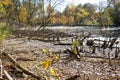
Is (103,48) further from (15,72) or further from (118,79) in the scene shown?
(15,72)

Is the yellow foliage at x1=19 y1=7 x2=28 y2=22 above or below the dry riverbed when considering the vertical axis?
above

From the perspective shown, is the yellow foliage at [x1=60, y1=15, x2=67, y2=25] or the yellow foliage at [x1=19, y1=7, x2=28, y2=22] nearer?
the yellow foliage at [x1=19, y1=7, x2=28, y2=22]

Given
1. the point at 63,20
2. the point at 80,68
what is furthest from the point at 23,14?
the point at 80,68

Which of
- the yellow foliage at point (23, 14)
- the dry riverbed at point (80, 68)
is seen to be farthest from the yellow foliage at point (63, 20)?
the dry riverbed at point (80, 68)

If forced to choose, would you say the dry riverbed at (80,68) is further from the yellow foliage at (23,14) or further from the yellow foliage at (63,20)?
the yellow foliage at (63,20)

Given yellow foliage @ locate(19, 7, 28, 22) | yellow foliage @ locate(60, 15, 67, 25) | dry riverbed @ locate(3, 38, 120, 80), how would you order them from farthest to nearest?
1. yellow foliage @ locate(60, 15, 67, 25)
2. yellow foliage @ locate(19, 7, 28, 22)
3. dry riverbed @ locate(3, 38, 120, 80)

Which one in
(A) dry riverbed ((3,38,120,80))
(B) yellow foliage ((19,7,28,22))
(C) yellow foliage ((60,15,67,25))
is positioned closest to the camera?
(A) dry riverbed ((3,38,120,80))

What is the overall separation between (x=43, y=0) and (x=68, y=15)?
45920 millimetres

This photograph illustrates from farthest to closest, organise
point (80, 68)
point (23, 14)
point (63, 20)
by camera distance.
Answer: point (63, 20) → point (23, 14) → point (80, 68)

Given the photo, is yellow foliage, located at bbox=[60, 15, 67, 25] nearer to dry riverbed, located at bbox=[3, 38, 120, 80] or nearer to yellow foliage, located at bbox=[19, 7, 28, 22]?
yellow foliage, located at bbox=[19, 7, 28, 22]

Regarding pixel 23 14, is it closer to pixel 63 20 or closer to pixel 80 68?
pixel 63 20

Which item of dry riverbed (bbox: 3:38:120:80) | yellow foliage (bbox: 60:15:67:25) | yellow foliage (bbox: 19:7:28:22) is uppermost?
yellow foliage (bbox: 19:7:28:22)

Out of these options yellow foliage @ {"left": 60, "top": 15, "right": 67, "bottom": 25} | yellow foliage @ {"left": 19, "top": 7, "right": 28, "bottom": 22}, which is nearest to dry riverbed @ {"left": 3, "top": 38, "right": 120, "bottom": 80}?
yellow foliage @ {"left": 19, "top": 7, "right": 28, "bottom": 22}

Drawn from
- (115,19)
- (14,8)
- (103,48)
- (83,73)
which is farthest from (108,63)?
(115,19)
